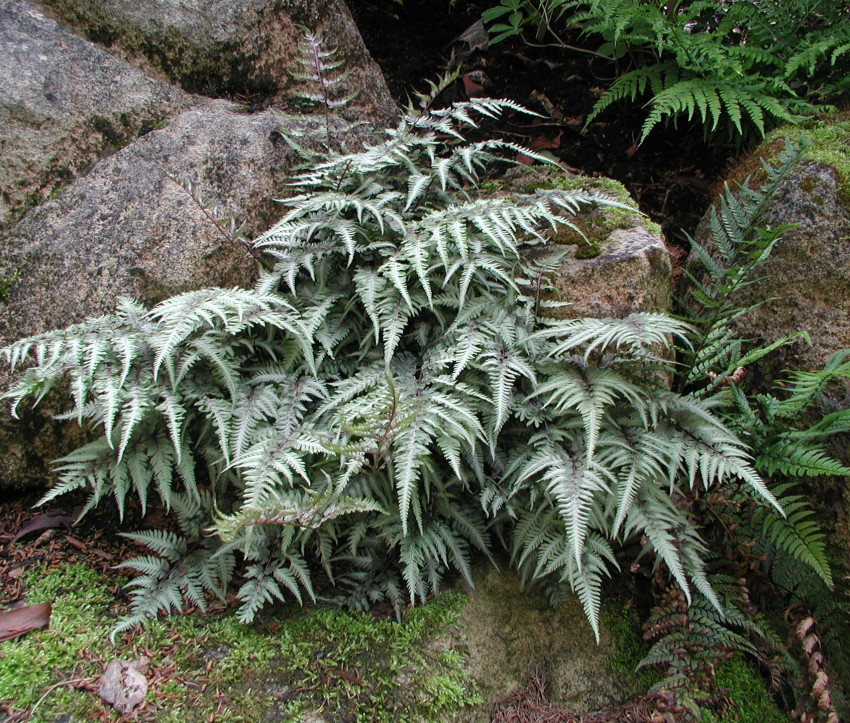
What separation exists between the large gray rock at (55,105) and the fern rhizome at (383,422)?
1067 millimetres


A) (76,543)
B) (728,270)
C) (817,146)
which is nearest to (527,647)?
(728,270)

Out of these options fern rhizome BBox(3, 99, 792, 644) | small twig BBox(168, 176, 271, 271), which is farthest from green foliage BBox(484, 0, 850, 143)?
small twig BBox(168, 176, 271, 271)

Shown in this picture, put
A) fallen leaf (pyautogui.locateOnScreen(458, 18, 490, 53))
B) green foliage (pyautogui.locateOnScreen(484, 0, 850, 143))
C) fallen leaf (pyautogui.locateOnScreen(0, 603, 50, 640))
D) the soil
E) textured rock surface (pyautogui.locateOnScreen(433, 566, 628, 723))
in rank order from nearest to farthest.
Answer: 1. fallen leaf (pyautogui.locateOnScreen(0, 603, 50, 640))
2. textured rock surface (pyautogui.locateOnScreen(433, 566, 628, 723))
3. green foliage (pyautogui.locateOnScreen(484, 0, 850, 143))
4. the soil
5. fallen leaf (pyautogui.locateOnScreen(458, 18, 490, 53))

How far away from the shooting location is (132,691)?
2.07 meters

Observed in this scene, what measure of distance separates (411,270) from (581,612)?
66.8 inches

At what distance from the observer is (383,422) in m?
2.25

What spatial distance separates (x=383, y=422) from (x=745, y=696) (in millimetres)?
1826

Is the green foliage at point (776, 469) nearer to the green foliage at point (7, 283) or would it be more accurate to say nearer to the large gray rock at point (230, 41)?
the large gray rock at point (230, 41)

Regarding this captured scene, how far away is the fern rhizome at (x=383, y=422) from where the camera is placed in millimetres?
2266

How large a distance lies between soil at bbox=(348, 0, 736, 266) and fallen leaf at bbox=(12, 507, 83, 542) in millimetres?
3471

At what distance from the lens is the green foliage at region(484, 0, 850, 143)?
137 inches

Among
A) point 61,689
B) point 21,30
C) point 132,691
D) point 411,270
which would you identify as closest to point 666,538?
point 411,270

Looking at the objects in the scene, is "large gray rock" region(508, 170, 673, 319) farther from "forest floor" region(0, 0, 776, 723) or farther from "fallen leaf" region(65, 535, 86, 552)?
"fallen leaf" region(65, 535, 86, 552)

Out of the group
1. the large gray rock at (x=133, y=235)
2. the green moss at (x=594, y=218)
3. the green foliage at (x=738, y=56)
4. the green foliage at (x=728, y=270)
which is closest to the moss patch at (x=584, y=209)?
the green moss at (x=594, y=218)
